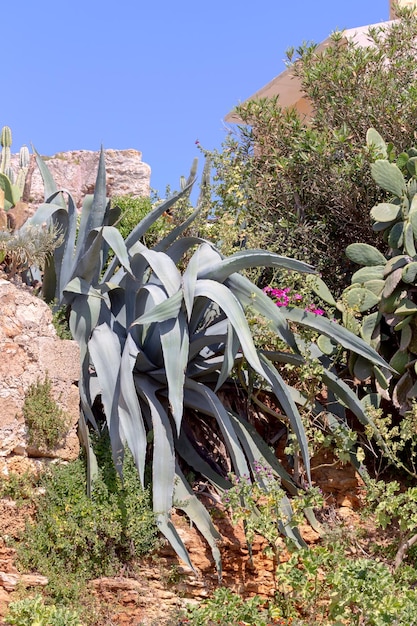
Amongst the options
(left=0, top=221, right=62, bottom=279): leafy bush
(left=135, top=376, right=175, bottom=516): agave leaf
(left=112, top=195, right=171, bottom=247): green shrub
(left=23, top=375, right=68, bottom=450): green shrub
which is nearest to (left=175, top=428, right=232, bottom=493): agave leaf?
(left=135, top=376, right=175, bottom=516): agave leaf

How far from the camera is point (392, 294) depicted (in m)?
6.42

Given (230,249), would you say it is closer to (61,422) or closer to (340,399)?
(340,399)

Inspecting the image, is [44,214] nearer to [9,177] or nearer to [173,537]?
[9,177]

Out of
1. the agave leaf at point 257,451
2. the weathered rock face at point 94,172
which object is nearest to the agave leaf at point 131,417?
the agave leaf at point 257,451

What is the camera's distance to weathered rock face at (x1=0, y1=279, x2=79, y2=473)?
205 inches

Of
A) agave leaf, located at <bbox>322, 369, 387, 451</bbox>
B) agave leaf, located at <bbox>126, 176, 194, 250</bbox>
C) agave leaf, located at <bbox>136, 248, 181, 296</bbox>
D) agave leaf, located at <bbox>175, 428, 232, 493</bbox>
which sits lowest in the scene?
agave leaf, located at <bbox>175, 428, 232, 493</bbox>

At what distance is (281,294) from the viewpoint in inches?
251

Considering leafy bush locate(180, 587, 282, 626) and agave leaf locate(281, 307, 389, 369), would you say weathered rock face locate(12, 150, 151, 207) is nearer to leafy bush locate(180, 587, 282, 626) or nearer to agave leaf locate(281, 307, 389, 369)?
agave leaf locate(281, 307, 389, 369)

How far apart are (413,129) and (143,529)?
4718 mm

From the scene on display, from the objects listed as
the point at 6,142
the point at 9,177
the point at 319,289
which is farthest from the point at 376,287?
the point at 6,142

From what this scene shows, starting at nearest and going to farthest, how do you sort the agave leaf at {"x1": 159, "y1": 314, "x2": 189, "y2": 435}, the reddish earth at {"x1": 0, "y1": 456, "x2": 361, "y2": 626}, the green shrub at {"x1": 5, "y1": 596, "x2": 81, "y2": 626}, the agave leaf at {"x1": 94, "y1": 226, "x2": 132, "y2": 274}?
the green shrub at {"x1": 5, "y1": 596, "x2": 81, "y2": 626}, the reddish earth at {"x1": 0, "y1": 456, "x2": 361, "y2": 626}, the agave leaf at {"x1": 159, "y1": 314, "x2": 189, "y2": 435}, the agave leaf at {"x1": 94, "y1": 226, "x2": 132, "y2": 274}

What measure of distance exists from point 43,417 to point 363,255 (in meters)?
2.88

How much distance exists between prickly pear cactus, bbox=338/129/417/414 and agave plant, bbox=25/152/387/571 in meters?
0.43

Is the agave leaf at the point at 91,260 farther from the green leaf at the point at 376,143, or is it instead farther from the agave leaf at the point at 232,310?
the green leaf at the point at 376,143
